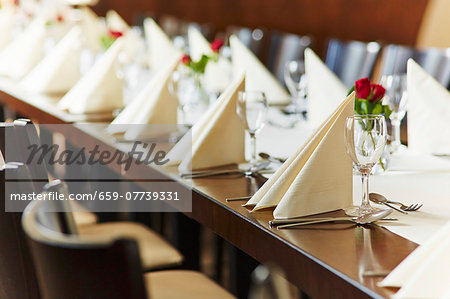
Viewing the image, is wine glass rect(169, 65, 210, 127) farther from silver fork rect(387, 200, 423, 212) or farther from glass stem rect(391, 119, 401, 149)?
silver fork rect(387, 200, 423, 212)

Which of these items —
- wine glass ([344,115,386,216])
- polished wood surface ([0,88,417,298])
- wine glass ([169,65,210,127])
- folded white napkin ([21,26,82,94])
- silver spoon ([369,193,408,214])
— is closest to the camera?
polished wood surface ([0,88,417,298])

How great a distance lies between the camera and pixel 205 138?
1706mm

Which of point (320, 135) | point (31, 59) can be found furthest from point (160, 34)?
point (320, 135)

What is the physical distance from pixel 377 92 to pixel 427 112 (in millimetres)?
299

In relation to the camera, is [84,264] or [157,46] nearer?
[84,264]

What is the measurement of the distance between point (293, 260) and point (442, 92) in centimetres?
87

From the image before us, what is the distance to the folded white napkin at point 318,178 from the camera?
4.31 feet

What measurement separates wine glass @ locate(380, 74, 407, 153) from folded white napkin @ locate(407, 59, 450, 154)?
20 millimetres

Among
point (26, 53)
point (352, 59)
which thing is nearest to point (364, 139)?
point (352, 59)

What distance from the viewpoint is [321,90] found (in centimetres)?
216

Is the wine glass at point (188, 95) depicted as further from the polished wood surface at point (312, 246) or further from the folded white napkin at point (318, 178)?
the folded white napkin at point (318, 178)

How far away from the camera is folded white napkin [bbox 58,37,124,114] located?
250 cm

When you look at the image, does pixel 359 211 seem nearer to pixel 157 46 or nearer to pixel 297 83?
pixel 297 83

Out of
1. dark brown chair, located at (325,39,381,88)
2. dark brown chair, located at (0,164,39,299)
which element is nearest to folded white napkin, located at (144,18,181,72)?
dark brown chair, located at (325,39,381,88)
